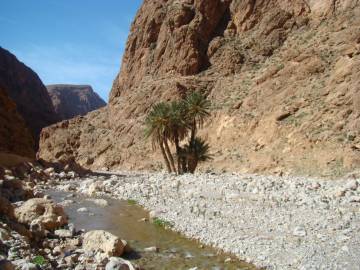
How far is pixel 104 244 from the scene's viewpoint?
11.2 meters

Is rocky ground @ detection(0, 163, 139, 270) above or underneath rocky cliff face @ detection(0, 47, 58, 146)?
underneath

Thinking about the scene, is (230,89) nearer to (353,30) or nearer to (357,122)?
(353,30)

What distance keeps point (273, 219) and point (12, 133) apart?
99.5ft

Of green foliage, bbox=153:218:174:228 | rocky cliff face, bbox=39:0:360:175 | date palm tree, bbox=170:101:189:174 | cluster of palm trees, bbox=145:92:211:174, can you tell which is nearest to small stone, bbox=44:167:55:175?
cluster of palm trees, bbox=145:92:211:174

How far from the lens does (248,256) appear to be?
11.1 metres

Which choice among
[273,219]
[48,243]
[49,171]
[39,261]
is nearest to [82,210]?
[48,243]

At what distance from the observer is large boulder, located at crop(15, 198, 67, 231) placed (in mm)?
12719

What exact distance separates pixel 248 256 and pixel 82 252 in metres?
4.56

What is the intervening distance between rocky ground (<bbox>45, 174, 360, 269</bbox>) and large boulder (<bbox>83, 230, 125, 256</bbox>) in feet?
9.87

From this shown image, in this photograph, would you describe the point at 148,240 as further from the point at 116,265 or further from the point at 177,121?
the point at 177,121

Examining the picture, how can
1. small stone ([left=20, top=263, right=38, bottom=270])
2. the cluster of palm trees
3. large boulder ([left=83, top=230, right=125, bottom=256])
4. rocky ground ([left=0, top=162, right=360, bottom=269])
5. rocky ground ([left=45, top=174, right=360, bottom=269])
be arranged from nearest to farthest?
small stone ([left=20, top=263, right=38, bottom=270]) < rocky ground ([left=0, top=162, right=360, bottom=269]) < rocky ground ([left=45, top=174, right=360, bottom=269]) < large boulder ([left=83, top=230, right=125, bottom=256]) < the cluster of palm trees

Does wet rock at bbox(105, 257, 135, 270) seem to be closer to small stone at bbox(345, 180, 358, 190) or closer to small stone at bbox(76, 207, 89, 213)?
small stone at bbox(76, 207, 89, 213)

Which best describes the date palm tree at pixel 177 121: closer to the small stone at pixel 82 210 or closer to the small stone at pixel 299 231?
the small stone at pixel 82 210

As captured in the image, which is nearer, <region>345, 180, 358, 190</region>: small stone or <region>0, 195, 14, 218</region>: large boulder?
<region>0, 195, 14, 218</region>: large boulder
